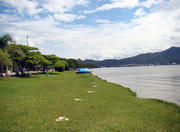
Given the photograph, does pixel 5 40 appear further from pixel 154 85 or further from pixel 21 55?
pixel 154 85

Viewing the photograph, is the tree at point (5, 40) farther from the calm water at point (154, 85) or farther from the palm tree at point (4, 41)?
the calm water at point (154, 85)

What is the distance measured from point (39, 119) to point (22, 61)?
105 feet

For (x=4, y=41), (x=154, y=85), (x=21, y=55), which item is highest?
(x=4, y=41)

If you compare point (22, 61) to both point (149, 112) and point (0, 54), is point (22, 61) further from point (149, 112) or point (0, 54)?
point (149, 112)

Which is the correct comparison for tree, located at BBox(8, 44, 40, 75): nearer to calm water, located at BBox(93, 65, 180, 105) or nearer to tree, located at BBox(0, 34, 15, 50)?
tree, located at BBox(0, 34, 15, 50)

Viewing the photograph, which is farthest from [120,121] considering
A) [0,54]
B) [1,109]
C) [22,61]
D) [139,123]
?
[22,61]

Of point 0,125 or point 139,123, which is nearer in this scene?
point 0,125

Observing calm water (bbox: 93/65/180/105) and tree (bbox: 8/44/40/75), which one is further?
tree (bbox: 8/44/40/75)

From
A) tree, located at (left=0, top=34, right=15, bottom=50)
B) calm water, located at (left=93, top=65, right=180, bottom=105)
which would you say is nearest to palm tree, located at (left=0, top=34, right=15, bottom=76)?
tree, located at (left=0, top=34, right=15, bottom=50)

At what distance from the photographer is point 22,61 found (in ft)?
119

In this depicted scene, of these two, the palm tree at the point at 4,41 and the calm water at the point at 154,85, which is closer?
the calm water at the point at 154,85

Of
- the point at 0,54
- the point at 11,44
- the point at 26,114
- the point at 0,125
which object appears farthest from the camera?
the point at 11,44

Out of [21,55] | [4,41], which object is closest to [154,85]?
[21,55]

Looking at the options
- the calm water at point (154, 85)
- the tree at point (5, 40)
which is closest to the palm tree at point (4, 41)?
the tree at point (5, 40)
